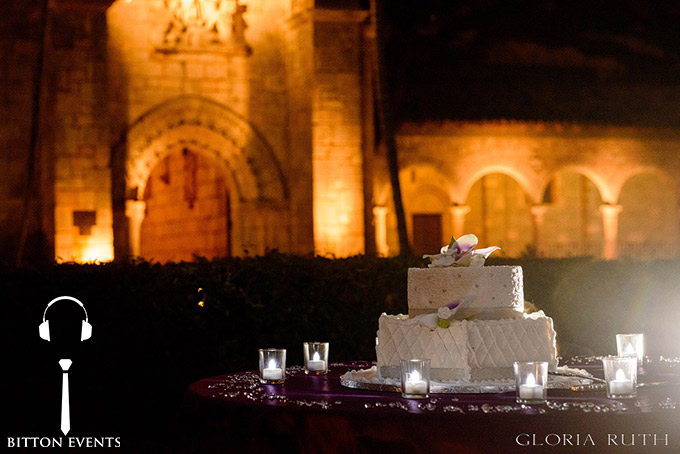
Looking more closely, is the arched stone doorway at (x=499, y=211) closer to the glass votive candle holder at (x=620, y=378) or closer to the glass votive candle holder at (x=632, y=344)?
the glass votive candle holder at (x=632, y=344)

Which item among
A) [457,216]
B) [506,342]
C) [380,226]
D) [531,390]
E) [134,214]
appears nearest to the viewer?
[531,390]

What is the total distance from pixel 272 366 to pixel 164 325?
10.7ft

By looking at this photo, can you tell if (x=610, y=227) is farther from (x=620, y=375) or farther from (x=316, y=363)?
(x=620, y=375)

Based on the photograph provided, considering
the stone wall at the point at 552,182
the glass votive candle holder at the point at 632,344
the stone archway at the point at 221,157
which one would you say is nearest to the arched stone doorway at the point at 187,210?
the stone archway at the point at 221,157

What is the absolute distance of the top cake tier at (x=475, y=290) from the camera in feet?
15.2

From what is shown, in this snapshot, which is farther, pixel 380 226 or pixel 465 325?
pixel 380 226

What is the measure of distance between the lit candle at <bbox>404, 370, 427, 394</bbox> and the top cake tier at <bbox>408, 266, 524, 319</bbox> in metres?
0.52

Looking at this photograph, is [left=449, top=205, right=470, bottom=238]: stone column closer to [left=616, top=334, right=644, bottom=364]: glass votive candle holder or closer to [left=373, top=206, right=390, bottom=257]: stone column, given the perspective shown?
[left=373, top=206, right=390, bottom=257]: stone column

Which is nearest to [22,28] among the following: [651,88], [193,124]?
[193,124]

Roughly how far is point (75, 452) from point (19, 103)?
10.7 meters

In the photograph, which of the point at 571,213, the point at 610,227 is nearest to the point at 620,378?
the point at 610,227

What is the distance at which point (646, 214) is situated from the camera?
89.7 ft

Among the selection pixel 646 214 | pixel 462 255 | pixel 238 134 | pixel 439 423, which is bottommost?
pixel 439 423

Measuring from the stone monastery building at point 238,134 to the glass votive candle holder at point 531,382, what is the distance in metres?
10.4
